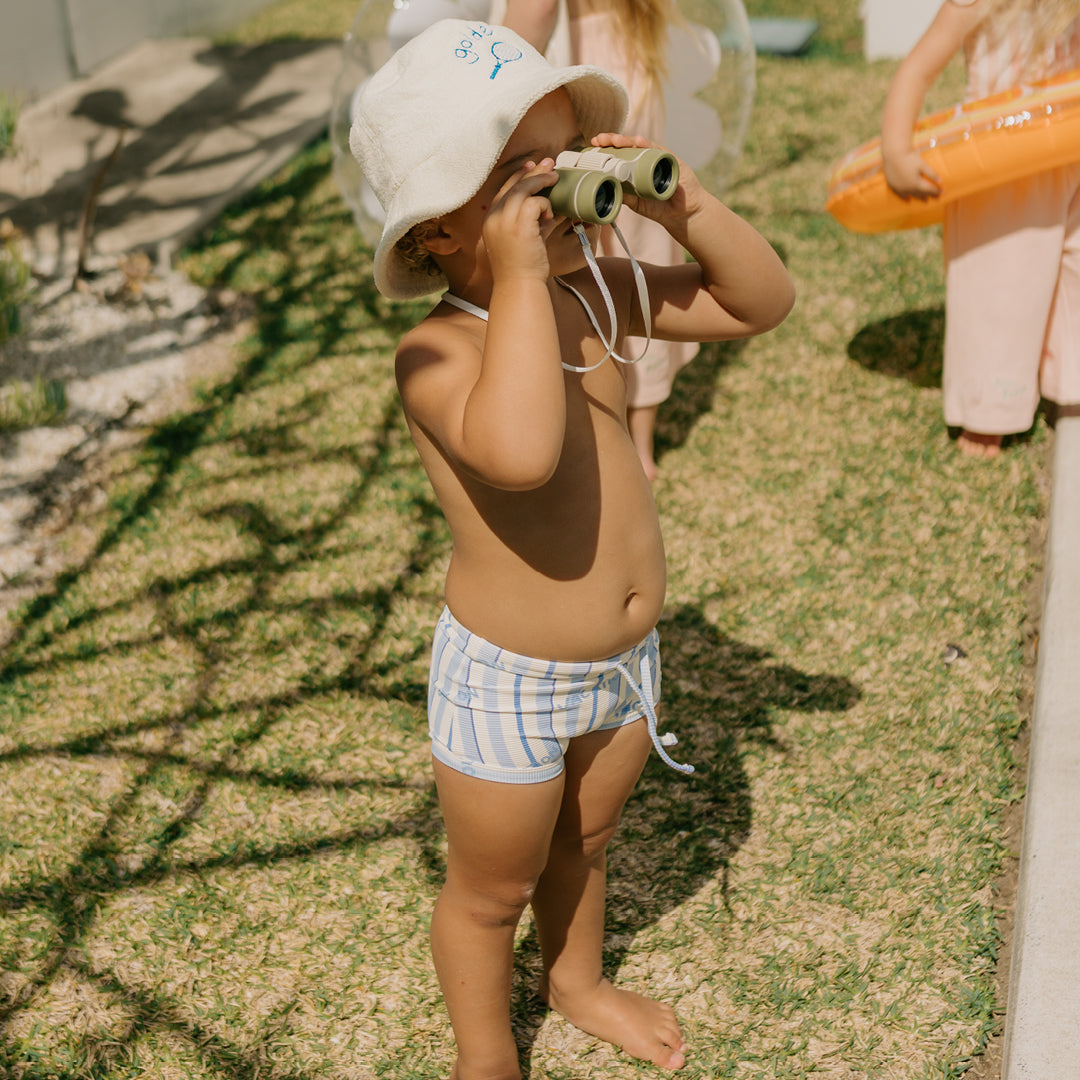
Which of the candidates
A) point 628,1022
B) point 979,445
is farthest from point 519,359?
point 979,445

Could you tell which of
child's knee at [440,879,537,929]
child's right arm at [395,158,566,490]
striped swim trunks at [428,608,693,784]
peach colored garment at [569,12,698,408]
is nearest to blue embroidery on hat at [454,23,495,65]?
child's right arm at [395,158,566,490]

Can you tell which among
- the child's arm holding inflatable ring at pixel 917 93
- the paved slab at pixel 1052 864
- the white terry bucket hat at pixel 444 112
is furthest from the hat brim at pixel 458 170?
the child's arm holding inflatable ring at pixel 917 93

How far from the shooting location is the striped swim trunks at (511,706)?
6.93ft

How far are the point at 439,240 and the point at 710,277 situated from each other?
1.64ft

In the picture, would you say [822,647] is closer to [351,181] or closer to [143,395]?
[351,181]

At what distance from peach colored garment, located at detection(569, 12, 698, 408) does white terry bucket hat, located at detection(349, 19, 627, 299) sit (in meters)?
1.67

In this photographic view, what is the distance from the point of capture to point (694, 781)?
10.7 feet

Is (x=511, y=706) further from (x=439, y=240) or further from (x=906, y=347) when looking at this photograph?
(x=906, y=347)

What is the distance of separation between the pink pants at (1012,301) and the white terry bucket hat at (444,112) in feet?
8.55

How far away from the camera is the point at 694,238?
81.3 inches

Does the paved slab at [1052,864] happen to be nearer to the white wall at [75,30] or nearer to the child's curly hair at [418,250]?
the child's curly hair at [418,250]

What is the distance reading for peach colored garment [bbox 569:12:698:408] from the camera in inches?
150

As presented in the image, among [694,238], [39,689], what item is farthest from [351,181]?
[694,238]

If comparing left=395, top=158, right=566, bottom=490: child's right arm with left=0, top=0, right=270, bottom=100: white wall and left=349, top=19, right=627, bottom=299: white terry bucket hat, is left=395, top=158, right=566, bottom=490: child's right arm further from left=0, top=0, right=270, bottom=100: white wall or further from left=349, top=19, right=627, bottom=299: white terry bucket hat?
left=0, top=0, right=270, bottom=100: white wall
